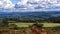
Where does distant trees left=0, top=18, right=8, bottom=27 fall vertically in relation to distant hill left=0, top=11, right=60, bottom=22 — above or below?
below

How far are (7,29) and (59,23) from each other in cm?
74

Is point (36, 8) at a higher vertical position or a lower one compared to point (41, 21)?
higher

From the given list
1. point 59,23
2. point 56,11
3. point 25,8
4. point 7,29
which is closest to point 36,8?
point 25,8

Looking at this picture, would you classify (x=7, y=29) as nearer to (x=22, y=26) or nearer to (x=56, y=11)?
(x=22, y=26)

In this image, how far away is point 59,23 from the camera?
1.63 m

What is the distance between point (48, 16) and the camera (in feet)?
5.46

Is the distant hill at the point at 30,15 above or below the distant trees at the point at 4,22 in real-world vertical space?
above

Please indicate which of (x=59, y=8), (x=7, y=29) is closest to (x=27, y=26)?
(x=7, y=29)

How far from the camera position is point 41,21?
5.45 ft

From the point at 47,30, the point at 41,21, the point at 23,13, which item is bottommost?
the point at 47,30

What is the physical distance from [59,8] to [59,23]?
22 cm

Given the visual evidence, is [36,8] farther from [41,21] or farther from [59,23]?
[59,23]

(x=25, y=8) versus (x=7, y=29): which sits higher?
(x=25, y=8)

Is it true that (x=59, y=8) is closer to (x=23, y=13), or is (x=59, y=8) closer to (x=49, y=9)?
(x=49, y=9)
